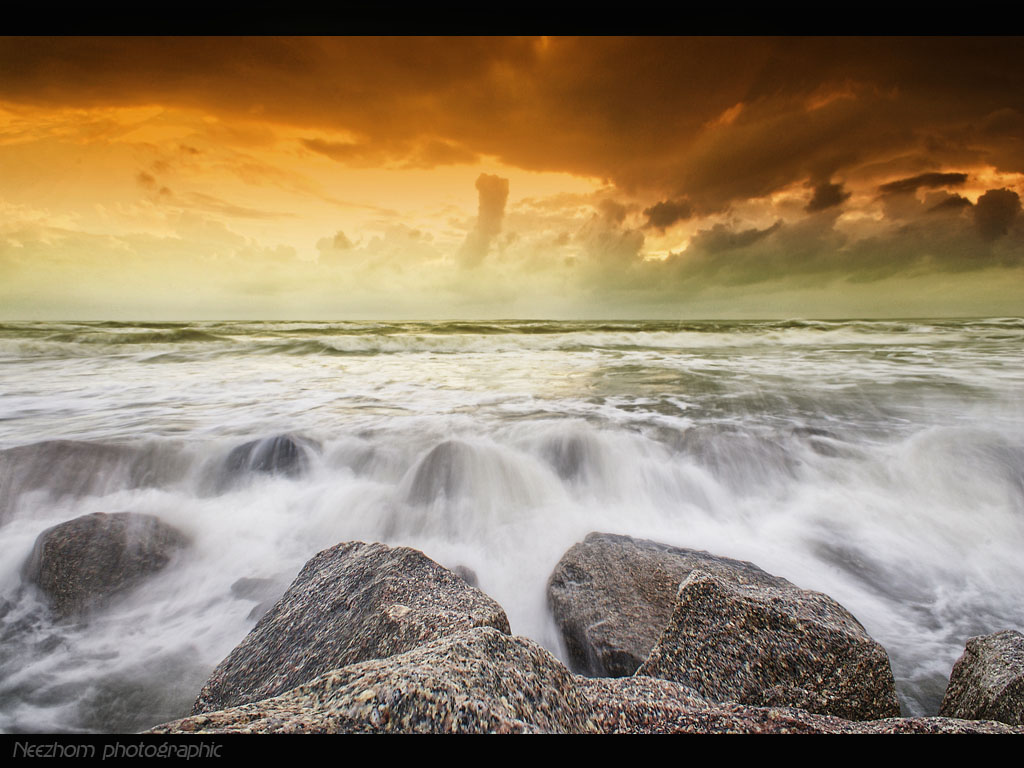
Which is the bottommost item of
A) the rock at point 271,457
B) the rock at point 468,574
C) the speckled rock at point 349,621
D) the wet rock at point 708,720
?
the rock at point 468,574

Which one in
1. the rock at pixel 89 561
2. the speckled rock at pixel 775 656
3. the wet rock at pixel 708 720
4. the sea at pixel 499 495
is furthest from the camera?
the rock at pixel 89 561

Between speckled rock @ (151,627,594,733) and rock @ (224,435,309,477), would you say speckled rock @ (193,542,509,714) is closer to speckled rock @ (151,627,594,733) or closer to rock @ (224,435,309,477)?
speckled rock @ (151,627,594,733)

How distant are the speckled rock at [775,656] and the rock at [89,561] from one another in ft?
12.7

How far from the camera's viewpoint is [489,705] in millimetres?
1164

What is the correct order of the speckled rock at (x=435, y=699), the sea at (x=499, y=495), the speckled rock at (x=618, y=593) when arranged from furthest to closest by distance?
the sea at (x=499, y=495) → the speckled rock at (x=618, y=593) → the speckled rock at (x=435, y=699)

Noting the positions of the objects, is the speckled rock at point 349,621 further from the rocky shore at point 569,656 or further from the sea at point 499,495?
the sea at point 499,495

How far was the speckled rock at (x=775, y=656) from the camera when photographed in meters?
1.80

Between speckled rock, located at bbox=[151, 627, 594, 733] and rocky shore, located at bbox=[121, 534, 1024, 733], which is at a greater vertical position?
speckled rock, located at bbox=[151, 627, 594, 733]

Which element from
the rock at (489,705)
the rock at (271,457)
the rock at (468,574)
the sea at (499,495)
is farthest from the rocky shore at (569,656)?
the rock at (271,457)

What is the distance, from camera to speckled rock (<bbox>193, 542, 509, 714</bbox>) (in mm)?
1950

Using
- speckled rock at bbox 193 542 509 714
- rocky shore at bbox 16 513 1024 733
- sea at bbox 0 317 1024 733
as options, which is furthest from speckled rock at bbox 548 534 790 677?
speckled rock at bbox 193 542 509 714

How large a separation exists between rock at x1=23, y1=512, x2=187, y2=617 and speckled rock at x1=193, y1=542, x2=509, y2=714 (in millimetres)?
1874

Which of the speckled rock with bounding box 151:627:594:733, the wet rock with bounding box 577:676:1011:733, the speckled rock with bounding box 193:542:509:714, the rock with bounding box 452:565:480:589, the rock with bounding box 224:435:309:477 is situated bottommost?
the rock with bounding box 452:565:480:589
